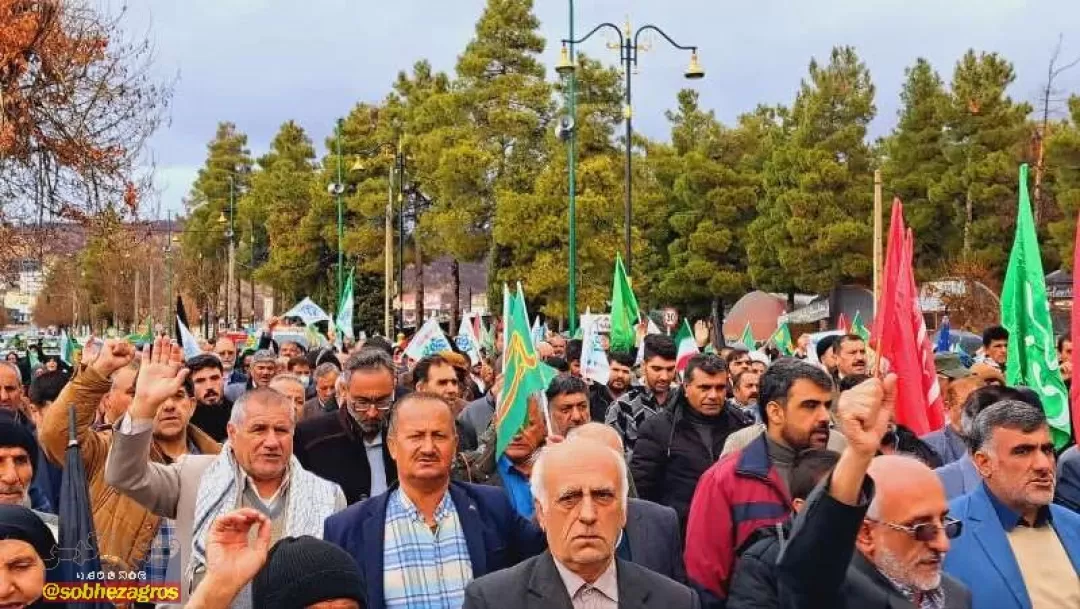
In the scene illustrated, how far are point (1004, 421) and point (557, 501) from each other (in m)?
2.12

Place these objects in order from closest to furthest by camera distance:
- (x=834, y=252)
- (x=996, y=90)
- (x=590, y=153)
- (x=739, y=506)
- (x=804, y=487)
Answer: (x=804, y=487), (x=739, y=506), (x=590, y=153), (x=996, y=90), (x=834, y=252)

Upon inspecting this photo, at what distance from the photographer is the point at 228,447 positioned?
5.17 meters

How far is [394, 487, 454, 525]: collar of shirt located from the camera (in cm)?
469

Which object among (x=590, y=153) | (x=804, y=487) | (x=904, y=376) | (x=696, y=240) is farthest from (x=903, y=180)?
(x=804, y=487)

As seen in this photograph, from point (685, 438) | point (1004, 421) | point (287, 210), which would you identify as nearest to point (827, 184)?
point (287, 210)

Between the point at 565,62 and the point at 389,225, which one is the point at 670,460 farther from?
the point at 389,225

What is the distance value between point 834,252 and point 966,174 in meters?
5.72

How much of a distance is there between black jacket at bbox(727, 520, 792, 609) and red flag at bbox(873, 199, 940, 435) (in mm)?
3125

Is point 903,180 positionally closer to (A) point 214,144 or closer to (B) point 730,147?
(B) point 730,147

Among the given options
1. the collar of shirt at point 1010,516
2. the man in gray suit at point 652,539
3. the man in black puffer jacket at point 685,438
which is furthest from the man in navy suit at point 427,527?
the man in black puffer jacket at point 685,438

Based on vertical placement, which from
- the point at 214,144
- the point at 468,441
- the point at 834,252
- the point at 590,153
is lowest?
the point at 468,441

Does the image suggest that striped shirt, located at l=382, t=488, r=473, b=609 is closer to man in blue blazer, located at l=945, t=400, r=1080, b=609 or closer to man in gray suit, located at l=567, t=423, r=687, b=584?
man in gray suit, located at l=567, t=423, r=687, b=584

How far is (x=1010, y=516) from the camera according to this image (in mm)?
4969

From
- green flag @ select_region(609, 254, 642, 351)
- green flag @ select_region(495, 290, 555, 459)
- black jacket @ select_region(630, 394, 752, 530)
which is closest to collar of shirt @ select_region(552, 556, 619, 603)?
green flag @ select_region(495, 290, 555, 459)
